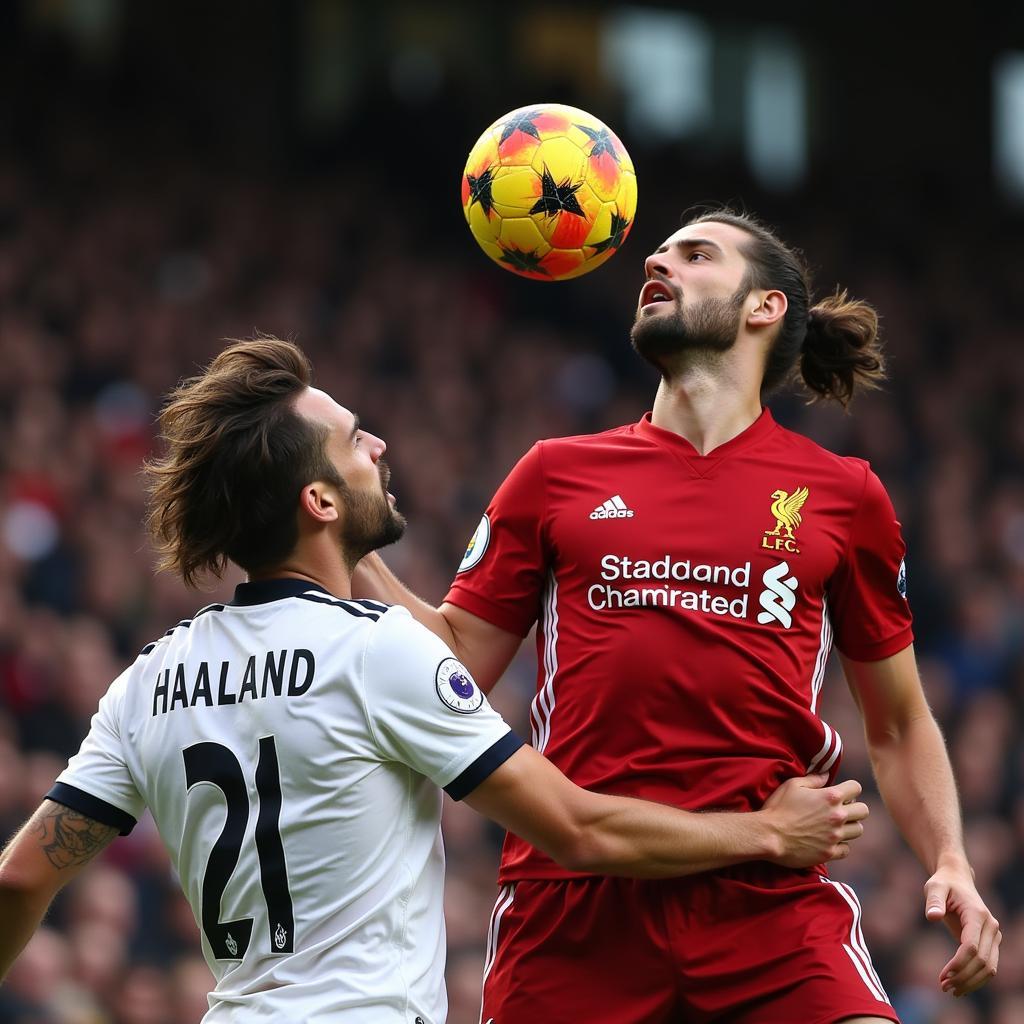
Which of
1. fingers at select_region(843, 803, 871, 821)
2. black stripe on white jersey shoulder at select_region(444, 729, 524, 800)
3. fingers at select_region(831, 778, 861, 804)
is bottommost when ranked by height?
fingers at select_region(843, 803, 871, 821)

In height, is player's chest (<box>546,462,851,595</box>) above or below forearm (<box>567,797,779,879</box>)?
above

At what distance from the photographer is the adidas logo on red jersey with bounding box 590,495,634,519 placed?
4.37m

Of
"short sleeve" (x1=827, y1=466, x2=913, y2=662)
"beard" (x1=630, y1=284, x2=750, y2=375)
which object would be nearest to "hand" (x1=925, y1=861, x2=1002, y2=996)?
"short sleeve" (x1=827, y1=466, x2=913, y2=662)

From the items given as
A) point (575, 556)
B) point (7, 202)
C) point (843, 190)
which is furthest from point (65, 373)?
point (843, 190)

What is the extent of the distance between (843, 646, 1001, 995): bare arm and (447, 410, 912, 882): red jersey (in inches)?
3.9

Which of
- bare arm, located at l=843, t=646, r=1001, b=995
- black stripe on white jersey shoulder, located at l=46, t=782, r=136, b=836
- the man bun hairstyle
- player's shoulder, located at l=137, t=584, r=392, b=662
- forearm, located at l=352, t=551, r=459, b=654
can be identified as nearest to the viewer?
player's shoulder, located at l=137, t=584, r=392, b=662

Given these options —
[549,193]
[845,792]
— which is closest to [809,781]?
[845,792]

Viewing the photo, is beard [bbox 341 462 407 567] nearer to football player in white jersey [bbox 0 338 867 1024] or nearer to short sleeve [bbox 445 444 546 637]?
football player in white jersey [bbox 0 338 867 1024]

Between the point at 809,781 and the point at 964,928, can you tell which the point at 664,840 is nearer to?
the point at 809,781

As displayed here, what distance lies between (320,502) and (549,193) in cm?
119

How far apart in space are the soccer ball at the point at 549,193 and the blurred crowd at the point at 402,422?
4.24 metres

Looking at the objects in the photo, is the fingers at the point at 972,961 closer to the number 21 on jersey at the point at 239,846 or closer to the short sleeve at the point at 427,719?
the short sleeve at the point at 427,719

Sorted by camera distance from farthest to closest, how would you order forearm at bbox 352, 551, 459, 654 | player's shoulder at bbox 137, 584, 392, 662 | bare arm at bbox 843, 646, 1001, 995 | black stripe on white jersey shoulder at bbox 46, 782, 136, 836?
forearm at bbox 352, 551, 459, 654, bare arm at bbox 843, 646, 1001, 995, black stripe on white jersey shoulder at bbox 46, 782, 136, 836, player's shoulder at bbox 137, 584, 392, 662

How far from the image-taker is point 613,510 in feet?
14.4
